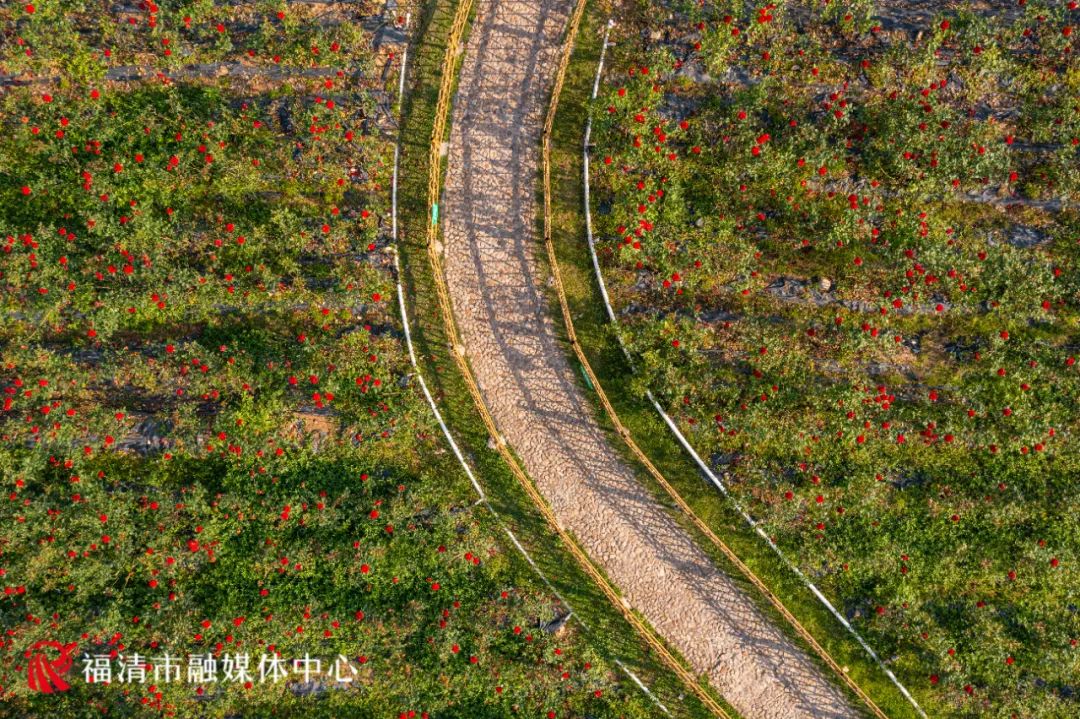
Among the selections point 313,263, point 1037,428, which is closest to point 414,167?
point 313,263

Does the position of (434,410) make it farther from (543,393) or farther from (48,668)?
(48,668)

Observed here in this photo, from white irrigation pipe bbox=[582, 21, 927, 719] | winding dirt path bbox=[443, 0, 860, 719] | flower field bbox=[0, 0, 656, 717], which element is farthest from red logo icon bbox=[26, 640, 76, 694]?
white irrigation pipe bbox=[582, 21, 927, 719]

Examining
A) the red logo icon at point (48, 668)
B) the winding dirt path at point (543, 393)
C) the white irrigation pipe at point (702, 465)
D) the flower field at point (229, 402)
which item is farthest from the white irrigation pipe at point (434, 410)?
the red logo icon at point (48, 668)

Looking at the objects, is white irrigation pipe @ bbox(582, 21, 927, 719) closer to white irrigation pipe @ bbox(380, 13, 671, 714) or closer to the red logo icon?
white irrigation pipe @ bbox(380, 13, 671, 714)

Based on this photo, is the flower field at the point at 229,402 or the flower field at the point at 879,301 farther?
the flower field at the point at 879,301

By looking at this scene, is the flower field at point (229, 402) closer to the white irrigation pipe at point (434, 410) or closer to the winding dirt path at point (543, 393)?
the white irrigation pipe at point (434, 410)

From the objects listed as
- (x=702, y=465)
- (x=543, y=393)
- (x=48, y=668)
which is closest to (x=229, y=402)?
(x=48, y=668)
